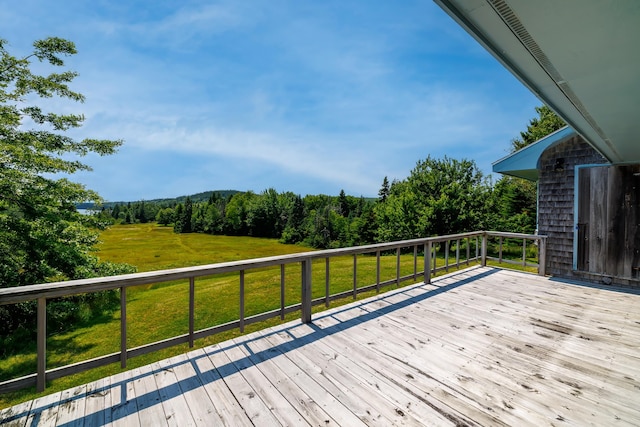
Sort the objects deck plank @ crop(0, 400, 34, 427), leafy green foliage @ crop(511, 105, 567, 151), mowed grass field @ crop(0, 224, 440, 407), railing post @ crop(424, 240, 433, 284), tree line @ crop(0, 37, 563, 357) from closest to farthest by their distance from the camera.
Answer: deck plank @ crop(0, 400, 34, 427) → mowed grass field @ crop(0, 224, 440, 407) → railing post @ crop(424, 240, 433, 284) → tree line @ crop(0, 37, 563, 357) → leafy green foliage @ crop(511, 105, 567, 151)

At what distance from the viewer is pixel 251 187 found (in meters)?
71.8

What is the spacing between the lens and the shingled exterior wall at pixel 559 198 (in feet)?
19.0

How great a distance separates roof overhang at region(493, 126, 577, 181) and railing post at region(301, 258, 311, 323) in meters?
5.92

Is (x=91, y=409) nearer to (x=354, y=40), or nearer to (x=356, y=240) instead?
(x=354, y=40)

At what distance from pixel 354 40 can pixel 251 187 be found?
224 ft

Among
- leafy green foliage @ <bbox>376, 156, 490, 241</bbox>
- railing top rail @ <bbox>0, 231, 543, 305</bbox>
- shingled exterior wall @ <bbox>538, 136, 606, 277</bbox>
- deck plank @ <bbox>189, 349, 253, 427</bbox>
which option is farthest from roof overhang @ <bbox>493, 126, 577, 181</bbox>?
leafy green foliage @ <bbox>376, 156, 490, 241</bbox>

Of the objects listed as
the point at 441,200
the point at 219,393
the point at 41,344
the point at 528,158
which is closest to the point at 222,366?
the point at 219,393

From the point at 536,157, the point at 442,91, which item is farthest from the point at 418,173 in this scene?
the point at 536,157

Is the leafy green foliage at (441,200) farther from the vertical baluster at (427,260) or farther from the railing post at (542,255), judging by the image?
the vertical baluster at (427,260)

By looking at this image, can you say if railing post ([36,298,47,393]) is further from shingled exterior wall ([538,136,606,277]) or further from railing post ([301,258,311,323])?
shingled exterior wall ([538,136,606,277])

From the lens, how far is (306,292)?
10.9 feet

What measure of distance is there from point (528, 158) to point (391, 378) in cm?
659

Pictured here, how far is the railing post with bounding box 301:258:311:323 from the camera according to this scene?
330cm

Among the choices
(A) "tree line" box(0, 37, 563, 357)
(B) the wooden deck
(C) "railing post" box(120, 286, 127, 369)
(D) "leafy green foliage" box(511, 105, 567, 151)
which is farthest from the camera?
(D) "leafy green foliage" box(511, 105, 567, 151)
